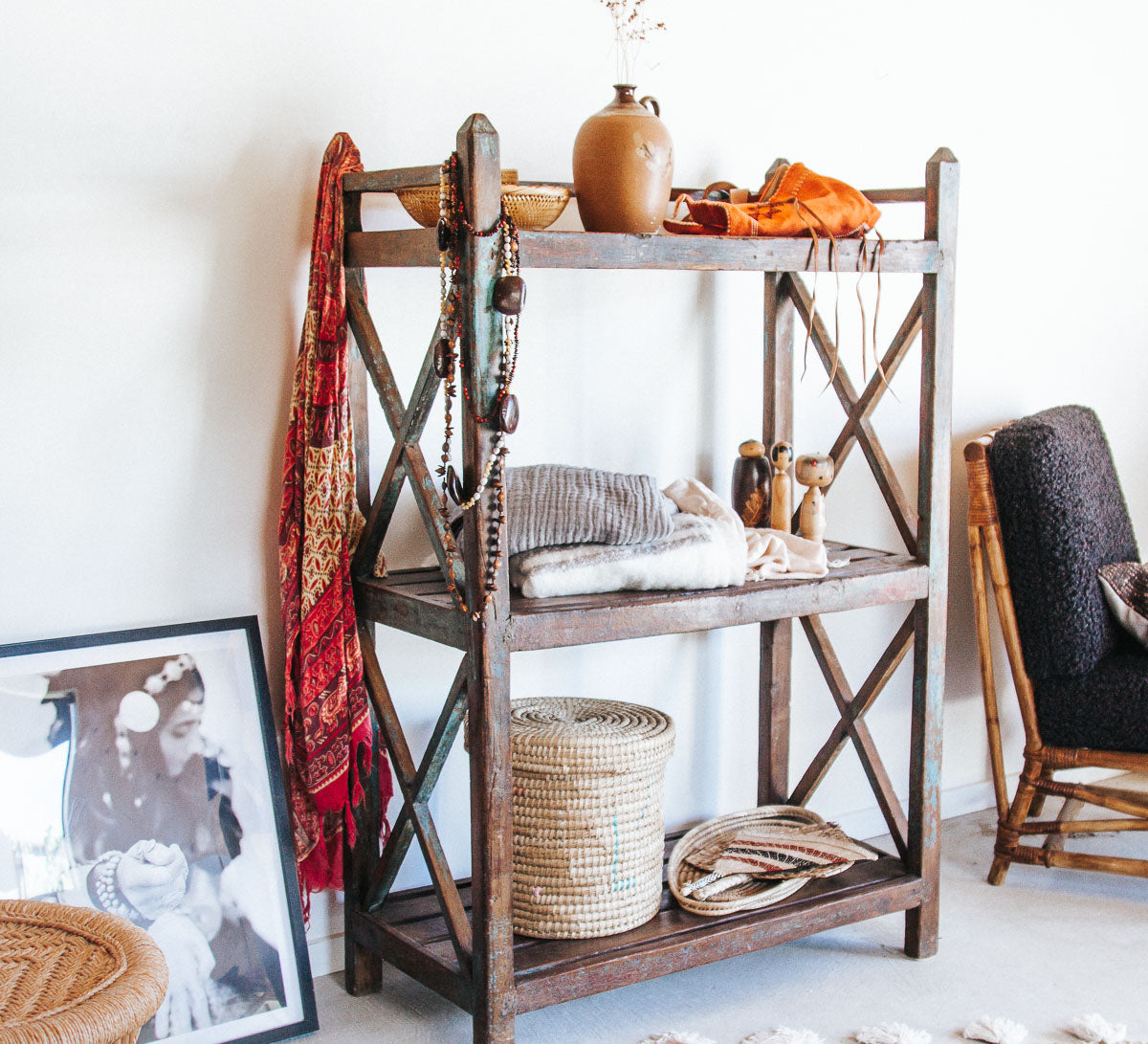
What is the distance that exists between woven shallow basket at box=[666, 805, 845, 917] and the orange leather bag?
1170mm

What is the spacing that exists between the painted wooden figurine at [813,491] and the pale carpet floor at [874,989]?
2.74 feet

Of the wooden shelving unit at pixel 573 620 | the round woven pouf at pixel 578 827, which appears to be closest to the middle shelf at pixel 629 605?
the wooden shelving unit at pixel 573 620

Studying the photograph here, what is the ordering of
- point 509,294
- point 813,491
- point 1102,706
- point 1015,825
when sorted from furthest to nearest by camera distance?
point 1015,825 < point 1102,706 < point 813,491 < point 509,294

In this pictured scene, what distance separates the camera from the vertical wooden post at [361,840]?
2426 millimetres

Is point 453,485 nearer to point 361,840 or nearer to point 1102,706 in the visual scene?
point 361,840

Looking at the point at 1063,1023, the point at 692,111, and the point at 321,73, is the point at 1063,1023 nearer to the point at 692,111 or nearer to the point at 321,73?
the point at 692,111

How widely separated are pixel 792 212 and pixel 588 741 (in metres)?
0.97

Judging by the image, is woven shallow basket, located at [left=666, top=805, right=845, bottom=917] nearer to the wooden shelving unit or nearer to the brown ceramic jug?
the wooden shelving unit

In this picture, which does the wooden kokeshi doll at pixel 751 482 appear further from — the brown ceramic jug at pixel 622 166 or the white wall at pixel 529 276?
the brown ceramic jug at pixel 622 166

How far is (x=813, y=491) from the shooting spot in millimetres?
2689

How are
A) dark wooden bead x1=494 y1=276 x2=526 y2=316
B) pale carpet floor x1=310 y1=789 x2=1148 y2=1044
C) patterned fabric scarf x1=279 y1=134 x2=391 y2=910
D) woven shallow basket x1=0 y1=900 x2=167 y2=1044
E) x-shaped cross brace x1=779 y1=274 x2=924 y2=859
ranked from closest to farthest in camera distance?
woven shallow basket x1=0 y1=900 x2=167 y2=1044 → dark wooden bead x1=494 y1=276 x2=526 y2=316 → patterned fabric scarf x1=279 y1=134 x2=391 y2=910 → pale carpet floor x1=310 y1=789 x2=1148 y2=1044 → x-shaped cross brace x1=779 y1=274 x2=924 y2=859

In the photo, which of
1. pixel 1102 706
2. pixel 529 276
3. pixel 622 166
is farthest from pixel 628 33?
pixel 1102 706

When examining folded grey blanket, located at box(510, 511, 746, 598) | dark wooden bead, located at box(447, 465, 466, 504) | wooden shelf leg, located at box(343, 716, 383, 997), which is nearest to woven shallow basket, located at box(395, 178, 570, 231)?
Result: dark wooden bead, located at box(447, 465, 466, 504)

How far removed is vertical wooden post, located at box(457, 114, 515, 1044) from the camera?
1941 millimetres
